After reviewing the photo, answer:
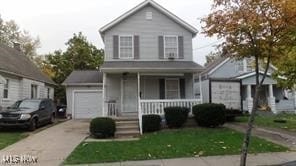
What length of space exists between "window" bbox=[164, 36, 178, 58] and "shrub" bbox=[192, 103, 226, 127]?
4.96m

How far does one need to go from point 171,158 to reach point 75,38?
36190 mm

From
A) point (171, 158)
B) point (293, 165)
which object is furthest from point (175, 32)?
point (293, 165)

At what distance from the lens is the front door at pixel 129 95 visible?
70.4 ft

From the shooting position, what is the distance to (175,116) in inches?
710

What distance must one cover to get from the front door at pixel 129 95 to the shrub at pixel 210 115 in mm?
4762

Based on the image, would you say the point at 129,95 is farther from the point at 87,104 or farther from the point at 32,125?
the point at 87,104

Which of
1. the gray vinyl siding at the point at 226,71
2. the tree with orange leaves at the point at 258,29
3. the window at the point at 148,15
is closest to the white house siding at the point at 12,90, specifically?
the window at the point at 148,15

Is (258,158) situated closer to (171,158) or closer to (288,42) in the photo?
(171,158)

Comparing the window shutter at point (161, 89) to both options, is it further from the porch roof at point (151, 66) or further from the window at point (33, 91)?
the window at point (33, 91)

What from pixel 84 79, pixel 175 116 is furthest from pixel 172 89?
pixel 84 79

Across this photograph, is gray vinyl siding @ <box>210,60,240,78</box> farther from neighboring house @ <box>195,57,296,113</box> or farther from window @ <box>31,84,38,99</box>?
window @ <box>31,84,38,99</box>

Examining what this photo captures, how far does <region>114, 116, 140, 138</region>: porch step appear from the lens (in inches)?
662

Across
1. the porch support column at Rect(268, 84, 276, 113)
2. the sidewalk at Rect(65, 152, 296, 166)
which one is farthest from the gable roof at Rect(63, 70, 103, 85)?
the sidewalk at Rect(65, 152, 296, 166)

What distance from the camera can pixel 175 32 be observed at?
22375mm
